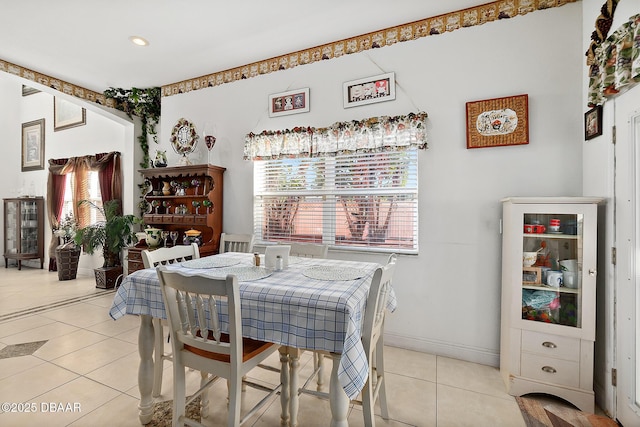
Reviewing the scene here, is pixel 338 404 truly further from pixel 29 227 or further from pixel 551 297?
pixel 29 227

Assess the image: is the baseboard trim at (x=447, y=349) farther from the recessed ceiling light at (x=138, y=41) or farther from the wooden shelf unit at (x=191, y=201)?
the recessed ceiling light at (x=138, y=41)

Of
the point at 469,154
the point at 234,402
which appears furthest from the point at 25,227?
the point at 469,154

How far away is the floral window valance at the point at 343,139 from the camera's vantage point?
2.69 metres

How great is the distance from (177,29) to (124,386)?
3041mm

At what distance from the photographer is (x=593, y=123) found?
6.72ft

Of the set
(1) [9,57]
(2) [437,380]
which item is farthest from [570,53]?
(1) [9,57]

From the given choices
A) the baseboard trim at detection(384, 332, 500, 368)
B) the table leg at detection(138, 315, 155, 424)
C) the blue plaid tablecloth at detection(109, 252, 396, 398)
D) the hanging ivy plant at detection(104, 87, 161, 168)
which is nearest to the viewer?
the blue plaid tablecloth at detection(109, 252, 396, 398)

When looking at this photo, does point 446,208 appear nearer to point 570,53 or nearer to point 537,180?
point 537,180

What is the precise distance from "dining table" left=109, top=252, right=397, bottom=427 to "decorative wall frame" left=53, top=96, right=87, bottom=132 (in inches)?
212

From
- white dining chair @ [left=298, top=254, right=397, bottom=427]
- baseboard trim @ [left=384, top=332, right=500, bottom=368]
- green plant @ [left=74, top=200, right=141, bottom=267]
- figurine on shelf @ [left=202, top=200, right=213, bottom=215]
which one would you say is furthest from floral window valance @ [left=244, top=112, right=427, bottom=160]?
green plant @ [left=74, top=200, right=141, bottom=267]

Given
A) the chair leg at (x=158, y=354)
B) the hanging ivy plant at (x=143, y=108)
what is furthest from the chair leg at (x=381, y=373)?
the hanging ivy plant at (x=143, y=108)

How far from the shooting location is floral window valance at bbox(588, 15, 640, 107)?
1.58 metres

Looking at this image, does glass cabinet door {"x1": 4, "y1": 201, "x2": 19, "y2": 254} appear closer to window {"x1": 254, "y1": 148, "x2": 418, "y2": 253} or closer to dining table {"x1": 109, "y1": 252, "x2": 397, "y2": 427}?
window {"x1": 254, "y1": 148, "x2": 418, "y2": 253}

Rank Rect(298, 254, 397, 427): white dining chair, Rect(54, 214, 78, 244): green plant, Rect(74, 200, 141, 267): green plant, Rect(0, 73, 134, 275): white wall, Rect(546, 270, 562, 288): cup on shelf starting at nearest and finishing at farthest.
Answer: Rect(298, 254, 397, 427): white dining chair
Rect(546, 270, 562, 288): cup on shelf
Rect(74, 200, 141, 267): green plant
Rect(0, 73, 134, 275): white wall
Rect(54, 214, 78, 244): green plant
